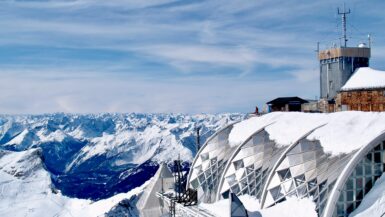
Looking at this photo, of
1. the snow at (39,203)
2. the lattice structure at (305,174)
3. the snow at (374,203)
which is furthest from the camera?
the snow at (39,203)

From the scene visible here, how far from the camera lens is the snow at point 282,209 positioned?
34.3 meters

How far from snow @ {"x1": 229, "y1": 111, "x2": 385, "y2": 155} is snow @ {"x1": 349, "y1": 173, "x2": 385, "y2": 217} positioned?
3201 mm

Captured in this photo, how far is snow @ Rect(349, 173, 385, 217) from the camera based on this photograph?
103 feet

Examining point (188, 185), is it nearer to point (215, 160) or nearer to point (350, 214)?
point (215, 160)

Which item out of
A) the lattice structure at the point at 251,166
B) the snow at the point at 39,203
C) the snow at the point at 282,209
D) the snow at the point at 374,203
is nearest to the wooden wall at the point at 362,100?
the lattice structure at the point at 251,166

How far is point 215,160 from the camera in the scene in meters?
54.8

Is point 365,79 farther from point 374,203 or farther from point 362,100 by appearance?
point 374,203

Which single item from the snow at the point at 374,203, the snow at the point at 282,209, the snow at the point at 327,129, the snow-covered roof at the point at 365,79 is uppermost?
the snow-covered roof at the point at 365,79

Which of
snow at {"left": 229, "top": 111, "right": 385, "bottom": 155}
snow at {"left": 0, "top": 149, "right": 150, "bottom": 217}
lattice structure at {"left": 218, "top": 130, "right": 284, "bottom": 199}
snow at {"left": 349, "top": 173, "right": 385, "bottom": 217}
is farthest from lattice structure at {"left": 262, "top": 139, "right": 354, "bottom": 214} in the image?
snow at {"left": 0, "top": 149, "right": 150, "bottom": 217}

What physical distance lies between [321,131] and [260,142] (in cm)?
944

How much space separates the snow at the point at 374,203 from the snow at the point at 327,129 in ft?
10.5

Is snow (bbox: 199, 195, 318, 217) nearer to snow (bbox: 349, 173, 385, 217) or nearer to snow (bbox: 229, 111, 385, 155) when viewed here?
snow (bbox: 349, 173, 385, 217)

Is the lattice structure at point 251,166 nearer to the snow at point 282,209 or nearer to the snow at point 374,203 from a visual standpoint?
the snow at point 282,209

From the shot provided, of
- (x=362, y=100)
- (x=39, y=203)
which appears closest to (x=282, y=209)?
(x=362, y=100)
